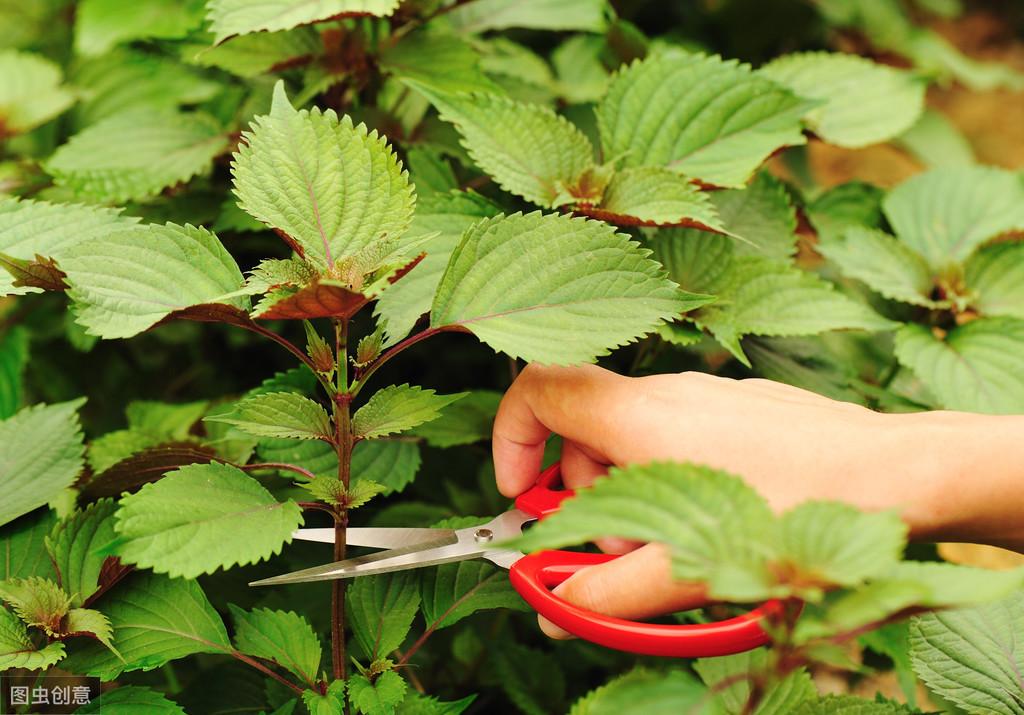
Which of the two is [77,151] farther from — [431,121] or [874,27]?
[874,27]

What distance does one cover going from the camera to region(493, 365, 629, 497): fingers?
89 centimetres

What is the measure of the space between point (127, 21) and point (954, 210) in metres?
1.39

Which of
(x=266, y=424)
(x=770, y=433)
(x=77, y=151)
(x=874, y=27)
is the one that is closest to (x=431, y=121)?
(x=77, y=151)

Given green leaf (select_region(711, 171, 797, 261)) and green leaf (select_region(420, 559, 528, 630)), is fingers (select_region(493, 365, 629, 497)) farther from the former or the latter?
green leaf (select_region(711, 171, 797, 261))

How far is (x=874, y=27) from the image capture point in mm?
2469

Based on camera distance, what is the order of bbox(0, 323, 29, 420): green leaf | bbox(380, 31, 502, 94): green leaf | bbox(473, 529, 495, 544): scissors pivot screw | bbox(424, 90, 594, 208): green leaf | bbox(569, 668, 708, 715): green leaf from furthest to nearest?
bbox(0, 323, 29, 420): green leaf < bbox(380, 31, 502, 94): green leaf < bbox(424, 90, 594, 208): green leaf < bbox(473, 529, 495, 544): scissors pivot screw < bbox(569, 668, 708, 715): green leaf

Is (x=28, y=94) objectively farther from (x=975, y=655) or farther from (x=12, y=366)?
(x=975, y=655)

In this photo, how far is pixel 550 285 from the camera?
0.90 meters

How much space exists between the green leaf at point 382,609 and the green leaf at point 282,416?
214 millimetres

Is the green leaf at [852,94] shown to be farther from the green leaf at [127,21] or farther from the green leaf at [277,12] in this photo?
the green leaf at [127,21]

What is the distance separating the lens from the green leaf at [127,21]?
149 centimetres

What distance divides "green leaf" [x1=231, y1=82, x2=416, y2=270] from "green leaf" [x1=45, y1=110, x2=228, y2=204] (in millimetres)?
408

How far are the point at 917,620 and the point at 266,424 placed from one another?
726mm

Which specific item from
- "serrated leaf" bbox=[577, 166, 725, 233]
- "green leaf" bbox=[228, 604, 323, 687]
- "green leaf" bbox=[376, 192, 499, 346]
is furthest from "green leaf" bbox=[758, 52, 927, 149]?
"green leaf" bbox=[228, 604, 323, 687]
